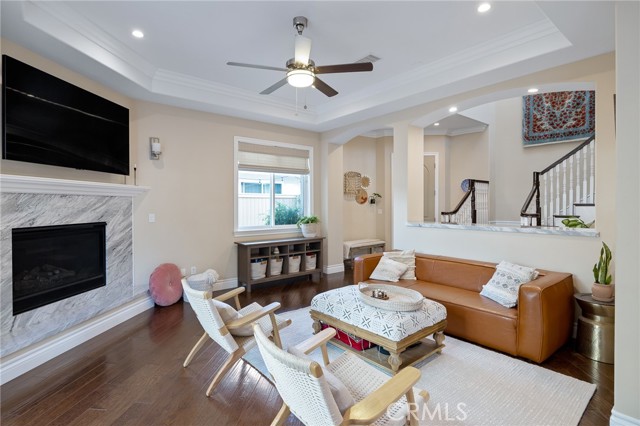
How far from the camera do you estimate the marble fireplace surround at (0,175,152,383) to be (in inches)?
100

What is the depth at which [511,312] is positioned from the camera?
2.82 m

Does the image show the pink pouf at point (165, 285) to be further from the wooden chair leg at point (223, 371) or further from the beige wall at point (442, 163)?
the beige wall at point (442, 163)

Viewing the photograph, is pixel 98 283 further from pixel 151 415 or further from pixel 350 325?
pixel 350 325

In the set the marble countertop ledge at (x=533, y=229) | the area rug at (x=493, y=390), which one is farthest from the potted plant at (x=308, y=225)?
the area rug at (x=493, y=390)

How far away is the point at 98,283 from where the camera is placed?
3.53m

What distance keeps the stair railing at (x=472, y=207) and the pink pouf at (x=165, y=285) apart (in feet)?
15.0

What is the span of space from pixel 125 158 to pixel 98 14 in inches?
63.8

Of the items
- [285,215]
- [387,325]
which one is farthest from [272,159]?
[387,325]

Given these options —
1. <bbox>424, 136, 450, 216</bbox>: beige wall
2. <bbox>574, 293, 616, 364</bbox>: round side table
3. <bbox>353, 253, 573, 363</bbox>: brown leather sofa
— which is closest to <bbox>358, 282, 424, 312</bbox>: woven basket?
<bbox>353, 253, 573, 363</bbox>: brown leather sofa

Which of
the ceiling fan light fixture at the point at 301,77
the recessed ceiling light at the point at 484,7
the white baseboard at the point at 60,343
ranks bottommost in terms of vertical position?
the white baseboard at the point at 60,343

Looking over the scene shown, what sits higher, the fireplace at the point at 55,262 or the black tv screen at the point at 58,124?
the black tv screen at the point at 58,124

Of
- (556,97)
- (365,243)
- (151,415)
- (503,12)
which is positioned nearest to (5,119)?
(151,415)

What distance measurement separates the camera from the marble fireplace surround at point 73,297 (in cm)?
255

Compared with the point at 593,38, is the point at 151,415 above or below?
below
